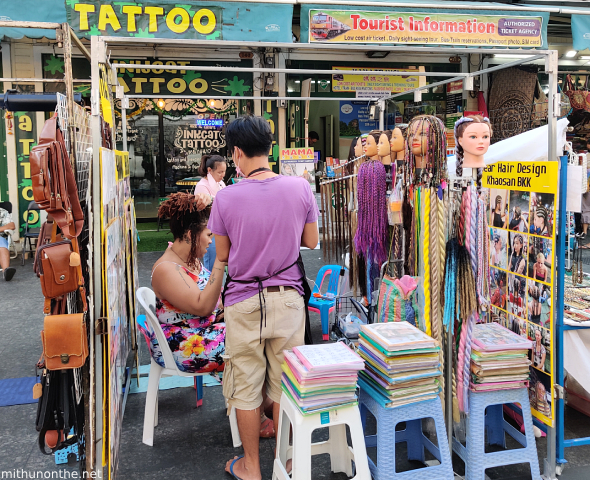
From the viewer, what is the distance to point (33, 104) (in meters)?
3.42

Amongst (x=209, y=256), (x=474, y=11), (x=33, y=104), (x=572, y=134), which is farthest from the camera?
(x=572, y=134)

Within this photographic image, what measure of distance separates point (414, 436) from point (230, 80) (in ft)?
24.6

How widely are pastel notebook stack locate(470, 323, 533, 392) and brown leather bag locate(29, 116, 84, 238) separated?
1811mm

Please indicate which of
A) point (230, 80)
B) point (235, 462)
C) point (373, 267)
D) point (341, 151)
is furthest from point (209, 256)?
point (341, 151)

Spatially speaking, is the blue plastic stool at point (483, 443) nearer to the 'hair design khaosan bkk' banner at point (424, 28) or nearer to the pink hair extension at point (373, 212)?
the pink hair extension at point (373, 212)

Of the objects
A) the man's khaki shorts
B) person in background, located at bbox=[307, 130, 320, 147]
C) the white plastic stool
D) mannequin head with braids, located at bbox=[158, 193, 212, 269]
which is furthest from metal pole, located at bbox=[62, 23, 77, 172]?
person in background, located at bbox=[307, 130, 320, 147]

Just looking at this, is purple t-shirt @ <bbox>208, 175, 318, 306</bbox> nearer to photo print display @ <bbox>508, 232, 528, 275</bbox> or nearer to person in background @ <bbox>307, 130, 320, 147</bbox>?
photo print display @ <bbox>508, 232, 528, 275</bbox>

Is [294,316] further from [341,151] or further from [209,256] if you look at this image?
[341,151]

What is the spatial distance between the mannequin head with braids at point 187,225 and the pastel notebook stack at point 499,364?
1.49 metres

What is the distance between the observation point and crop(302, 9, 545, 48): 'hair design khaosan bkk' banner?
5.58m

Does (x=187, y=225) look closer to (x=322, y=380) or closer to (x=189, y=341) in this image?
(x=189, y=341)

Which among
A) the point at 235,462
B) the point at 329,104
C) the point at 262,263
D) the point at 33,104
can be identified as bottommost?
the point at 235,462

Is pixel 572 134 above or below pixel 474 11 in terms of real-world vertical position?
below

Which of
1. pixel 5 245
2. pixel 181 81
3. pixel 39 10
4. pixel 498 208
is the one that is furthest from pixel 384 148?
pixel 181 81
